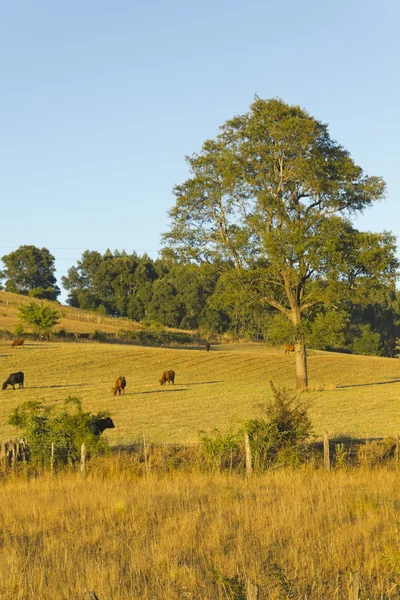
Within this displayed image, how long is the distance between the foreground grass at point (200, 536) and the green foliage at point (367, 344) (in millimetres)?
101682

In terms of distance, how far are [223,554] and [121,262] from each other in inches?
5602

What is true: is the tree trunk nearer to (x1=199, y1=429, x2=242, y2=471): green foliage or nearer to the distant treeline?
(x1=199, y1=429, x2=242, y2=471): green foliage

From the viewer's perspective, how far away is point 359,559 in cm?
833

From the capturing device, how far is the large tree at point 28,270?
500 feet

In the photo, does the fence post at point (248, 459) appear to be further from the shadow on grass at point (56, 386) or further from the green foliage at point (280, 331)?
the shadow on grass at point (56, 386)

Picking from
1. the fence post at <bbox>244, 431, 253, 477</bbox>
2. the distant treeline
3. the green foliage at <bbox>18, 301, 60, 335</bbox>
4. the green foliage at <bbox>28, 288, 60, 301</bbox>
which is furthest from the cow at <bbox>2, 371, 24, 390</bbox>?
the green foliage at <bbox>28, 288, 60, 301</bbox>

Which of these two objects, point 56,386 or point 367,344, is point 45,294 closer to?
point 367,344

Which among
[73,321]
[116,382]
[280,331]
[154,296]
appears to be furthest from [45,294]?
[280,331]

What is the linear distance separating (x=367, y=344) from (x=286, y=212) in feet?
257

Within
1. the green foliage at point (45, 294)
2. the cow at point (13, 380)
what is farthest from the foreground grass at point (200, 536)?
the green foliage at point (45, 294)

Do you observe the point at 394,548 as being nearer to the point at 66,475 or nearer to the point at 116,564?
the point at 116,564

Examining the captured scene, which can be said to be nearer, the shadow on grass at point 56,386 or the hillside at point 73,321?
the shadow on grass at point 56,386

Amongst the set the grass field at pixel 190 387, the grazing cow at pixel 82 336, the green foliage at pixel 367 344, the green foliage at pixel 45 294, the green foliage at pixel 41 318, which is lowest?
the grass field at pixel 190 387

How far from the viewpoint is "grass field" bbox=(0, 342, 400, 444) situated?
2702 centimetres
